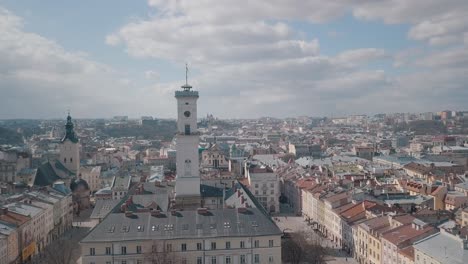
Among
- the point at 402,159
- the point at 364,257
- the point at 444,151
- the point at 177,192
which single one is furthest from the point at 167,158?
the point at 364,257

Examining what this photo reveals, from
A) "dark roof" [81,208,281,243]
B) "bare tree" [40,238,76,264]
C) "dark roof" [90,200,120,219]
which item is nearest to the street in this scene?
"dark roof" [81,208,281,243]

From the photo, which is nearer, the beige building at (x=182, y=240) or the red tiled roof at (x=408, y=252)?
the beige building at (x=182, y=240)

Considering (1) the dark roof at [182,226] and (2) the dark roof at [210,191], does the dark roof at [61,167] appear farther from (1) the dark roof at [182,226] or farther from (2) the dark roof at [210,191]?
(1) the dark roof at [182,226]

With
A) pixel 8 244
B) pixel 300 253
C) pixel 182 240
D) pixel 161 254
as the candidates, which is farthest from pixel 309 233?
pixel 8 244

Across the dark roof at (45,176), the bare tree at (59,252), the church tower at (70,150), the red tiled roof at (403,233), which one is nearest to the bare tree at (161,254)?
the bare tree at (59,252)

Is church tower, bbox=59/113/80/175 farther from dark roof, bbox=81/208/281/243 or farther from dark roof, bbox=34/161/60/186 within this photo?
dark roof, bbox=81/208/281/243

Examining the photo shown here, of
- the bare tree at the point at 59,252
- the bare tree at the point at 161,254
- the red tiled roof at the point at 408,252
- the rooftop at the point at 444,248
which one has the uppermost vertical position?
the rooftop at the point at 444,248

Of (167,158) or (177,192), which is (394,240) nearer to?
(177,192)
